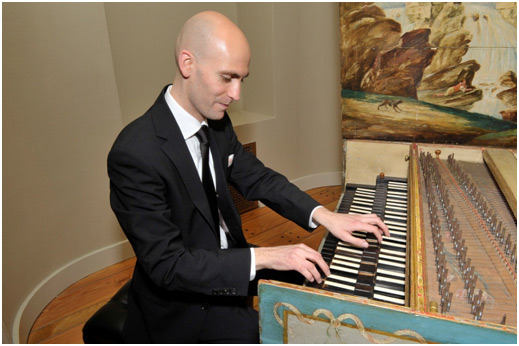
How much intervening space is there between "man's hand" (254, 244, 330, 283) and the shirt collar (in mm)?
657

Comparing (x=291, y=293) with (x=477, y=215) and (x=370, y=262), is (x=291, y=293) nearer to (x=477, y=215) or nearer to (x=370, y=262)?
(x=370, y=262)

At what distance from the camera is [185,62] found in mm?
1774

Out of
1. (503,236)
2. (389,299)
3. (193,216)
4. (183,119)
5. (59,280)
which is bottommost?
(59,280)

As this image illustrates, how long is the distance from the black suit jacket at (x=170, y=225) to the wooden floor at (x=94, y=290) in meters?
1.47

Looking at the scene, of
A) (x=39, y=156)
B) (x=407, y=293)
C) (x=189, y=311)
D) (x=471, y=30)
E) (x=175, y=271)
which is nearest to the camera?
(x=407, y=293)

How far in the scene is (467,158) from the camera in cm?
254

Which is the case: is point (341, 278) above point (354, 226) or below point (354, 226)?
below

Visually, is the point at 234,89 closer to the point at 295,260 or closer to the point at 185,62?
the point at 185,62

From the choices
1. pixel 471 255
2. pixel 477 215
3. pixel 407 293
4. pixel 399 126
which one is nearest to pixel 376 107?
pixel 399 126

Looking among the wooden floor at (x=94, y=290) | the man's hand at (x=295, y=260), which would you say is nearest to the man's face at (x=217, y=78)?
the man's hand at (x=295, y=260)

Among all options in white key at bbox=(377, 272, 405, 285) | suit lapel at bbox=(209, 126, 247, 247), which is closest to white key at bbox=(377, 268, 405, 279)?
white key at bbox=(377, 272, 405, 285)

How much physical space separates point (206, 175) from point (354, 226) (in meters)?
0.74

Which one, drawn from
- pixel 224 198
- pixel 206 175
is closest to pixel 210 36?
pixel 206 175

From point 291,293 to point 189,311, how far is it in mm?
751
